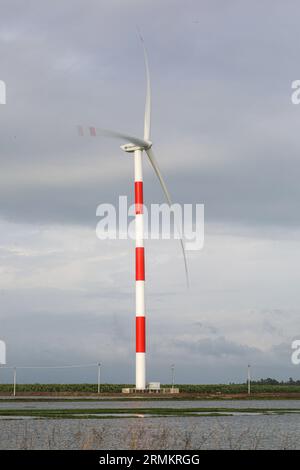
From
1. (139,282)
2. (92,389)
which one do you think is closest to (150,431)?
(139,282)

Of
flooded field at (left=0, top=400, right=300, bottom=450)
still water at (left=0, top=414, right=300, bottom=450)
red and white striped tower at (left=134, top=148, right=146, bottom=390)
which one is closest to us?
still water at (left=0, top=414, right=300, bottom=450)

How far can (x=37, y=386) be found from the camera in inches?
5138

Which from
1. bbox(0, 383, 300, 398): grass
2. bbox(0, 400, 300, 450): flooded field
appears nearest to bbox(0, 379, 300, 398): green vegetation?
bbox(0, 383, 300, 398): grass

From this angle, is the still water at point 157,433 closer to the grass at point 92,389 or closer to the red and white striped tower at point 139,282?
the red and white striped tower at point 139,282

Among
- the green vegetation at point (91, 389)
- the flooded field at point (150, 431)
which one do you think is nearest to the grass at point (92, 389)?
the green vegetation at point (91, 389)

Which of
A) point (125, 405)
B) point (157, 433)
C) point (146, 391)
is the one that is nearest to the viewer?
point (157, 433)

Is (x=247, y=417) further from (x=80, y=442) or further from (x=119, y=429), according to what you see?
(x=80, y=442)

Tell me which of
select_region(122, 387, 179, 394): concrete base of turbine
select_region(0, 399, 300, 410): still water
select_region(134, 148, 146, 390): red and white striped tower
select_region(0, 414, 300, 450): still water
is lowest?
select_region(0, 414, 300, 450): still water

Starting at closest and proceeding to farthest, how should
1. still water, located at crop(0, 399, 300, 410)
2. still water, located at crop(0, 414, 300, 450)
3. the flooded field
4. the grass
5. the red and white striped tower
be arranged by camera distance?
still water, located at crop(0, 414, 300, 450), the flooded field, still water, located at crop(0, 399, 300, 410), the red and white striped tower, the grass

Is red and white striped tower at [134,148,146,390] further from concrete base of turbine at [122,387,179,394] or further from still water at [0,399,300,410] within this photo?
still water at [0,399,300,410]

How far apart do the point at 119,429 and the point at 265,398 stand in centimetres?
6071

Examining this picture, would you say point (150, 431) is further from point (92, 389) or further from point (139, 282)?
point (92, 389)

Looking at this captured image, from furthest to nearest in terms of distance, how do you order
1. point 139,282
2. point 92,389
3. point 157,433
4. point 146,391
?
point 92,389 < point 146,391 < point 139,282 < point 157,433
